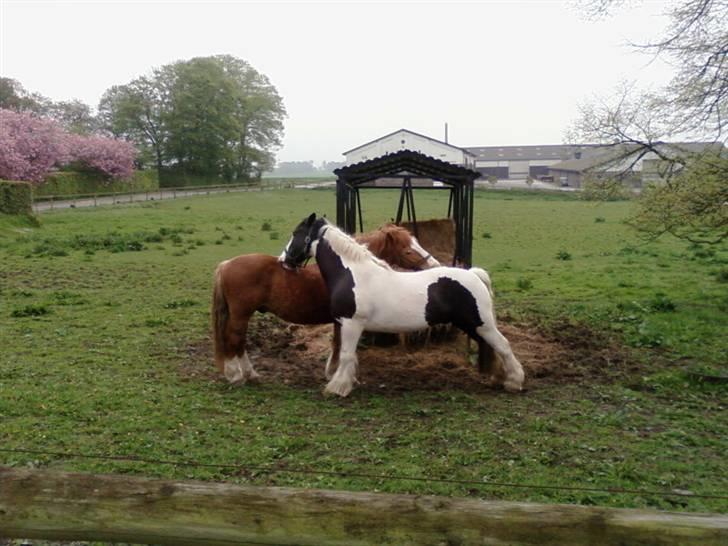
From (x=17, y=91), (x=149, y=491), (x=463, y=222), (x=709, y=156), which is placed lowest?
(x=149, y=491)

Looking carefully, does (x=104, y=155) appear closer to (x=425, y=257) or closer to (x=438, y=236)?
(x=438, y=236)

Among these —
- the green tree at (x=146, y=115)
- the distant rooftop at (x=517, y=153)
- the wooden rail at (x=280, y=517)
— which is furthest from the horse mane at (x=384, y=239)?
the distant rooftop at (x=517, y=153)

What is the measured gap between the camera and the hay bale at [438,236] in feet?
31.9

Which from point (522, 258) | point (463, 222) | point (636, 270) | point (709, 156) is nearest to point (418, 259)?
point (463, 222)

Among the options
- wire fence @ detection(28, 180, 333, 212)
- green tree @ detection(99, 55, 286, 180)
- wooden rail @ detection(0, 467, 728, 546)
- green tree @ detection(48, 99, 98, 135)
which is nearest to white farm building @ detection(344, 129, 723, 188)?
wooden rail @ detection(0, 467, 728, 546)

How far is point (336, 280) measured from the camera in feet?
23.3

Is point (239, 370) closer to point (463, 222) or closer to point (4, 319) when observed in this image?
point (463, 222)

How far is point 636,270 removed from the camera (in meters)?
16.2

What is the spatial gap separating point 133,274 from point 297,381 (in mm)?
8780

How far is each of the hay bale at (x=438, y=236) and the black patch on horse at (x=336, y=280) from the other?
2809mm

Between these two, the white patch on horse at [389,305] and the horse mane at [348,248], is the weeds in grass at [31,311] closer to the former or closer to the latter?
the horse mane at [348,248]

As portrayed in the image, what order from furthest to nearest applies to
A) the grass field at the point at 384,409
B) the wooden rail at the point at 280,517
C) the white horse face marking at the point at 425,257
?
the white horse face marking at the point at 425,257 < the grass field at the point at 384,409 < the wooden rail at the point at 280,517

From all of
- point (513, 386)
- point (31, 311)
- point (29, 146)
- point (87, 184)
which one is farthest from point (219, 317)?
point (87, 184)

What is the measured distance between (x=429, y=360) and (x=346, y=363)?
1671 millimetres
